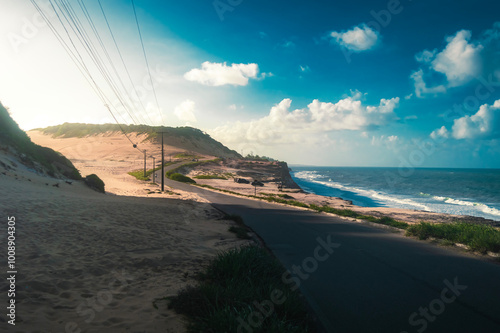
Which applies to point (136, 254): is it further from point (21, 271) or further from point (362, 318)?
point (362, 318)

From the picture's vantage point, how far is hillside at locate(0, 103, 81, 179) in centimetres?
2391

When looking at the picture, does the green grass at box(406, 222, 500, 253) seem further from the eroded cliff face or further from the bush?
the eroded cliff face

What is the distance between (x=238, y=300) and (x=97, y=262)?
484 cm

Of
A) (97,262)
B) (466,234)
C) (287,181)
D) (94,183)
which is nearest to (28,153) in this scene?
(94,183)

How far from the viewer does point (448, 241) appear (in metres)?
11.2

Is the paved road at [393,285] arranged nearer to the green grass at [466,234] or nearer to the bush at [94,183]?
the green grass at [466,234]

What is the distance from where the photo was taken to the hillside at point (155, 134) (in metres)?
143

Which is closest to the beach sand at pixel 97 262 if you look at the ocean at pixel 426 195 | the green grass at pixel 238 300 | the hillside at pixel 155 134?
the green grass at pixel 238 300

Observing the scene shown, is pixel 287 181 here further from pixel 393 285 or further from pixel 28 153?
pixel 393 285

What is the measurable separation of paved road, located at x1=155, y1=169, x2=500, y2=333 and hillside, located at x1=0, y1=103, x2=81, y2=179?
25.1m

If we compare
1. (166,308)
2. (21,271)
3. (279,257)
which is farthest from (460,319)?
(21,271)

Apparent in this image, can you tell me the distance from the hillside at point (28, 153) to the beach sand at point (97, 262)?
38.5 ft

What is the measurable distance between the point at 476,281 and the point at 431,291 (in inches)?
68.4

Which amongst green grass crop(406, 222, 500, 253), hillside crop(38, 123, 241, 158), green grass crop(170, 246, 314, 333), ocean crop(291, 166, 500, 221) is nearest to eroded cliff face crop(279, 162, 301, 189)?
ocean crop(291, 166, 500, 221)
